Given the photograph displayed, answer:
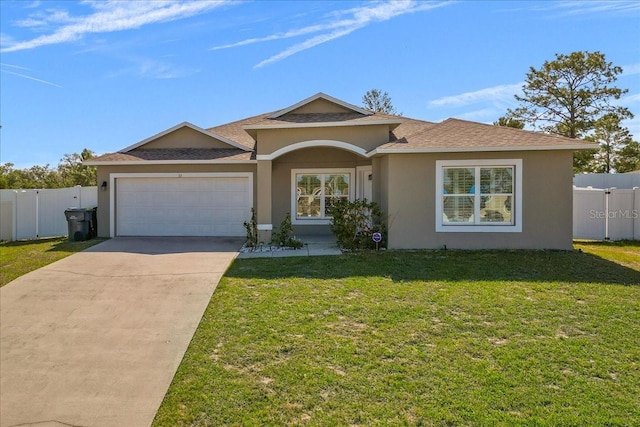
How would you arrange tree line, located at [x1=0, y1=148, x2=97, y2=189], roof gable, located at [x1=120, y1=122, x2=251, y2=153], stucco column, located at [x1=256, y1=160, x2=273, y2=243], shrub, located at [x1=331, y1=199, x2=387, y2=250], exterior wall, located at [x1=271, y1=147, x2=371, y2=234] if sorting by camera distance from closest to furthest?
shrub, located at [x1=331, y1=199, x2=387, y2=250]
stucco column, located at [x1=256, y1=160, x2=273, y2=243]
exterior wall, located at [x1=271, y1=147, x2=371, y2=234]
roof gable, located at [x1=120, y1=122, x2=251, y2=153]
tree line, located at [x1=0, y1=148, x2=97, y2=189]

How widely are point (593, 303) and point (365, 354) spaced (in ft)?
13.4

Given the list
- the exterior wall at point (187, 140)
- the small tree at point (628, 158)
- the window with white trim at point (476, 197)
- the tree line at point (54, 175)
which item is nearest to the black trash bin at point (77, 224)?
the exterior wall at point (187, 140)

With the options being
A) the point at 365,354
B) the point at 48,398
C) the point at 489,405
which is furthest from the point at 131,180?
the point at 489,405

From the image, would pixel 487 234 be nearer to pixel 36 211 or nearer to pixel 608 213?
pixel 608 213

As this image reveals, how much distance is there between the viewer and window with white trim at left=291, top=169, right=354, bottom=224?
47.8 ft

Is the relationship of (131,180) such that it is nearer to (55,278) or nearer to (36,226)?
(36,226)

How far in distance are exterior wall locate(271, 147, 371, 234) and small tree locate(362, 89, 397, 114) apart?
2144 cm

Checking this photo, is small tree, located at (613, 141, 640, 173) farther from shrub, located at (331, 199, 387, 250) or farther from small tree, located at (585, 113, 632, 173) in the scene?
shrub, located at (331, 199, 387, 250)

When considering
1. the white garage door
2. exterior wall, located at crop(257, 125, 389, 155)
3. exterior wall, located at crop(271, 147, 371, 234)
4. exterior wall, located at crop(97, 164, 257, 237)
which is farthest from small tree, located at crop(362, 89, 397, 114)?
exterior wall, located at crop(257, 125, 389, 155)

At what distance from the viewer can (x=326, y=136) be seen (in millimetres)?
11906

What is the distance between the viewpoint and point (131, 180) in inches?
547

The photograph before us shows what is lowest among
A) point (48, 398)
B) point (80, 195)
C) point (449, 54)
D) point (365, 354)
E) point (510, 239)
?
point (48, 398)

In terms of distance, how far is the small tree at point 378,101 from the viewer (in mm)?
34375

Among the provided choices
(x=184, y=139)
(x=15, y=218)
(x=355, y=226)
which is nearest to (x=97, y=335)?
(x=355, y=226)
